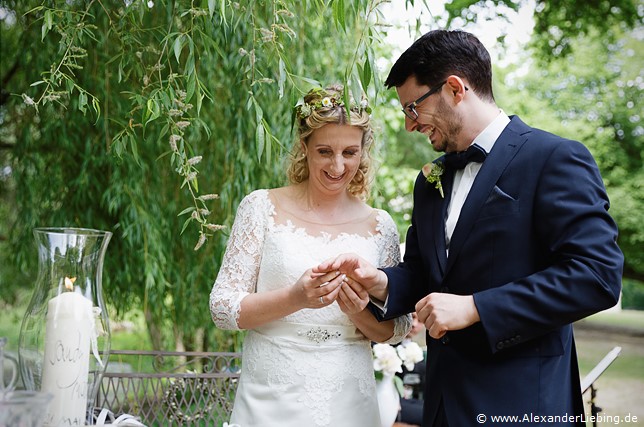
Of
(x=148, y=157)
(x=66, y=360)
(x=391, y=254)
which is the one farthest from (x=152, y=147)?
(x=66, y=360)

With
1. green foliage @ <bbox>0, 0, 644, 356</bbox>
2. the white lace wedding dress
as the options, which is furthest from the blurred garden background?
the white lace wedding dress

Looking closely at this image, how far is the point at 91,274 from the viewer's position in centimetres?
151

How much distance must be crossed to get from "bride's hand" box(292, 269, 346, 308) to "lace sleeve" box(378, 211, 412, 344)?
0.36 metres

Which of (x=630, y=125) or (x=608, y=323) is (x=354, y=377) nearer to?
(x=630, y=125)

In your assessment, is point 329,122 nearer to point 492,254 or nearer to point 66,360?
point 492,254

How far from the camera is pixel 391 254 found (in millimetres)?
2420

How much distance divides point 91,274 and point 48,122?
7.46 feet

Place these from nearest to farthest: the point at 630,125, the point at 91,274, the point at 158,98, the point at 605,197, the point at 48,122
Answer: the point at 91,274, the point at 605,197, the point at 158,98, the point at 48,122, the point at 630,125

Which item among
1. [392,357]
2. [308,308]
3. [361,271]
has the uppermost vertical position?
[361,271]

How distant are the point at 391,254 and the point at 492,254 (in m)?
0.63

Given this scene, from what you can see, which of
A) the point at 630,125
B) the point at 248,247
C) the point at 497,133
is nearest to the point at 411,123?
the point at 497,133

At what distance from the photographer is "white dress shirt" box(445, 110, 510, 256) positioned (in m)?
1.98

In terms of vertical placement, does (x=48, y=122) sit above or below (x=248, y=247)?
above

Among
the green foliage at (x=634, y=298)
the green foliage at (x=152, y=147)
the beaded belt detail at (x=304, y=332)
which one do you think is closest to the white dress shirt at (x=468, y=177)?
the beaded belt detail at (x=304, y=332)
